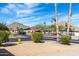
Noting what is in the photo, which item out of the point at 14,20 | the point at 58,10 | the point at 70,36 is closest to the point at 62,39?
the point at 70,36

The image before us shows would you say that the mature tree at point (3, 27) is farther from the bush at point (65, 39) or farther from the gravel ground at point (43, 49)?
the bush at point (65, 39)

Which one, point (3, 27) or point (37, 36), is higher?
point (3, 27)

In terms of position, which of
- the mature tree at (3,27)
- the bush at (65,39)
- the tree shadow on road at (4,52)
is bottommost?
the tree shadow on road at (4,52)

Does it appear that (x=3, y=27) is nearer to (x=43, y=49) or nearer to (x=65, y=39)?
(x=43, y=49)

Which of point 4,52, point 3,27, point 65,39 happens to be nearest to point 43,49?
point 65,39

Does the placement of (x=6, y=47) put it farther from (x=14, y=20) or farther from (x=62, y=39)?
(x=62, y=39)

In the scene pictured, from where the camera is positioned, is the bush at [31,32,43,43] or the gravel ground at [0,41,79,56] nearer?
the gravel ground at [0,41,79,56]

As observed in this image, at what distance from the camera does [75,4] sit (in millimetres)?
9773

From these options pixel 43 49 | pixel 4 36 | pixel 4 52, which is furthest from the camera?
pixel 4 36

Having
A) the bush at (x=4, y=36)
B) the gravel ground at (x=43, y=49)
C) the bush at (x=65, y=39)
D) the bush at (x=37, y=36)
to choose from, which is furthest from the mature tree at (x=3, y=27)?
the bush at (x=65, y=39)

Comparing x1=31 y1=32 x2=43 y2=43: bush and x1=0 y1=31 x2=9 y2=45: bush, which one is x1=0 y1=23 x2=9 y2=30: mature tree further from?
x1=31 y1=32 x2=43 y2=43: bush

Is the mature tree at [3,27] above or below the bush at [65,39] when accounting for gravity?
above

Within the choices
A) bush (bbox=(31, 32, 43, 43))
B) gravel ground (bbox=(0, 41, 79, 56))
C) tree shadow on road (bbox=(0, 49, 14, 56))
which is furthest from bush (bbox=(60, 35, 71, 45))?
tree shadow on road (bbox=(0, 49, 14, 56))

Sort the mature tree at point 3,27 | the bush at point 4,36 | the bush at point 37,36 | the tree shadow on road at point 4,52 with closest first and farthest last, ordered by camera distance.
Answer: the tree shadow on road at point 4,52, the mature tree at point 3,27, the bush at point 4,36, the bush at point 37,36
